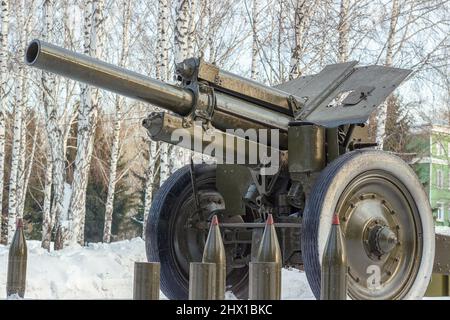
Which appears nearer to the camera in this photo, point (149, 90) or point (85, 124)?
point (149, 90)

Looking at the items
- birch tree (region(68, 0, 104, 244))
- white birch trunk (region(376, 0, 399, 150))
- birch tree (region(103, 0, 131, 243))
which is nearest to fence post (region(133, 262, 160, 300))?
birch tree (region(68, 0, 104, 244))

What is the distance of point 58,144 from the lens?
1438cm

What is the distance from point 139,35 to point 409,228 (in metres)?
18.5

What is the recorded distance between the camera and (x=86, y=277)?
8555 mm

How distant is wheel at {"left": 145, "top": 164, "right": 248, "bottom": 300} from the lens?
246 inches

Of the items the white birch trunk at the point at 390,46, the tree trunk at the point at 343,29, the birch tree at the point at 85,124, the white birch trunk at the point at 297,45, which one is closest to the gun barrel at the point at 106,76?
the white birch trunk at the point at 297,45

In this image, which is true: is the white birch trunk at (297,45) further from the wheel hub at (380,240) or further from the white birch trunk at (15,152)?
the white birch trunk at (15,152)

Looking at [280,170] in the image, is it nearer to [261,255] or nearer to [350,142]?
[350,142]

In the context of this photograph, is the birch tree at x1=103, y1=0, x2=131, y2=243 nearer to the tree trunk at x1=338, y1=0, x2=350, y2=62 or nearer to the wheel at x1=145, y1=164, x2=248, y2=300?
the tree trunk at x1=338, y1=0, x2=350, y2=62

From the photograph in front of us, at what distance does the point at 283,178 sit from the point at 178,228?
1.02 metres

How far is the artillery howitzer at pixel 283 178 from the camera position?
5.14m

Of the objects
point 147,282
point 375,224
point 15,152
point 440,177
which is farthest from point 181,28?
point 440,177

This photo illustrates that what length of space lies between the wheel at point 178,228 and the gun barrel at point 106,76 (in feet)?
3.31

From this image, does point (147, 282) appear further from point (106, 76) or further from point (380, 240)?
point (380, 240)
